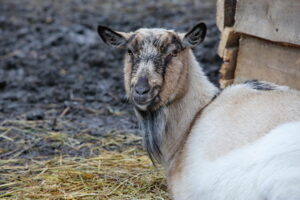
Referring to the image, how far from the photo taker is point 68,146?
5.84 metres

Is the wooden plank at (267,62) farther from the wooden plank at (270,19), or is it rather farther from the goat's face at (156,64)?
the goat's face at (156,64)

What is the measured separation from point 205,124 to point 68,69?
14.1 ft

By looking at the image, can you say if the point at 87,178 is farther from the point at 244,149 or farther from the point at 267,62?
the point at 267,62

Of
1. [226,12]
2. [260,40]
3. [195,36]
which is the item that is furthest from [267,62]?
[195,36]

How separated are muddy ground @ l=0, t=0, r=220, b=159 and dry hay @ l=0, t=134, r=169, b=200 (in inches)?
11.1

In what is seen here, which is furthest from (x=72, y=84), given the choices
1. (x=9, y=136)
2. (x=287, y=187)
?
(x=287, y=187)

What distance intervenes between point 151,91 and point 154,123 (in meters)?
0.36

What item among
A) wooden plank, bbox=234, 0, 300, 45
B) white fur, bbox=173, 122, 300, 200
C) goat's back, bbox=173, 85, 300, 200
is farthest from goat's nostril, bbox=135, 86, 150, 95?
wooden plank, bbox=234, 0, 300, 45

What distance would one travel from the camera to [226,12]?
5426mm

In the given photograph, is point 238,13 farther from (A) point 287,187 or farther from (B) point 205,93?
(A) point 287,187

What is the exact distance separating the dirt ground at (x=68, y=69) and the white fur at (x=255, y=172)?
1.95 meters

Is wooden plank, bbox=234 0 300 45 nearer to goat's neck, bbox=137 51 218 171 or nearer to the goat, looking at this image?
the goat

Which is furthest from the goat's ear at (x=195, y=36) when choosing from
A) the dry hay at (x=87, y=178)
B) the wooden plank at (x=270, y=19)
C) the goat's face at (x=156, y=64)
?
the dry hay at (x=87, y=178)

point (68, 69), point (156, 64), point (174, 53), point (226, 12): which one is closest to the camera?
point (156, 64)
